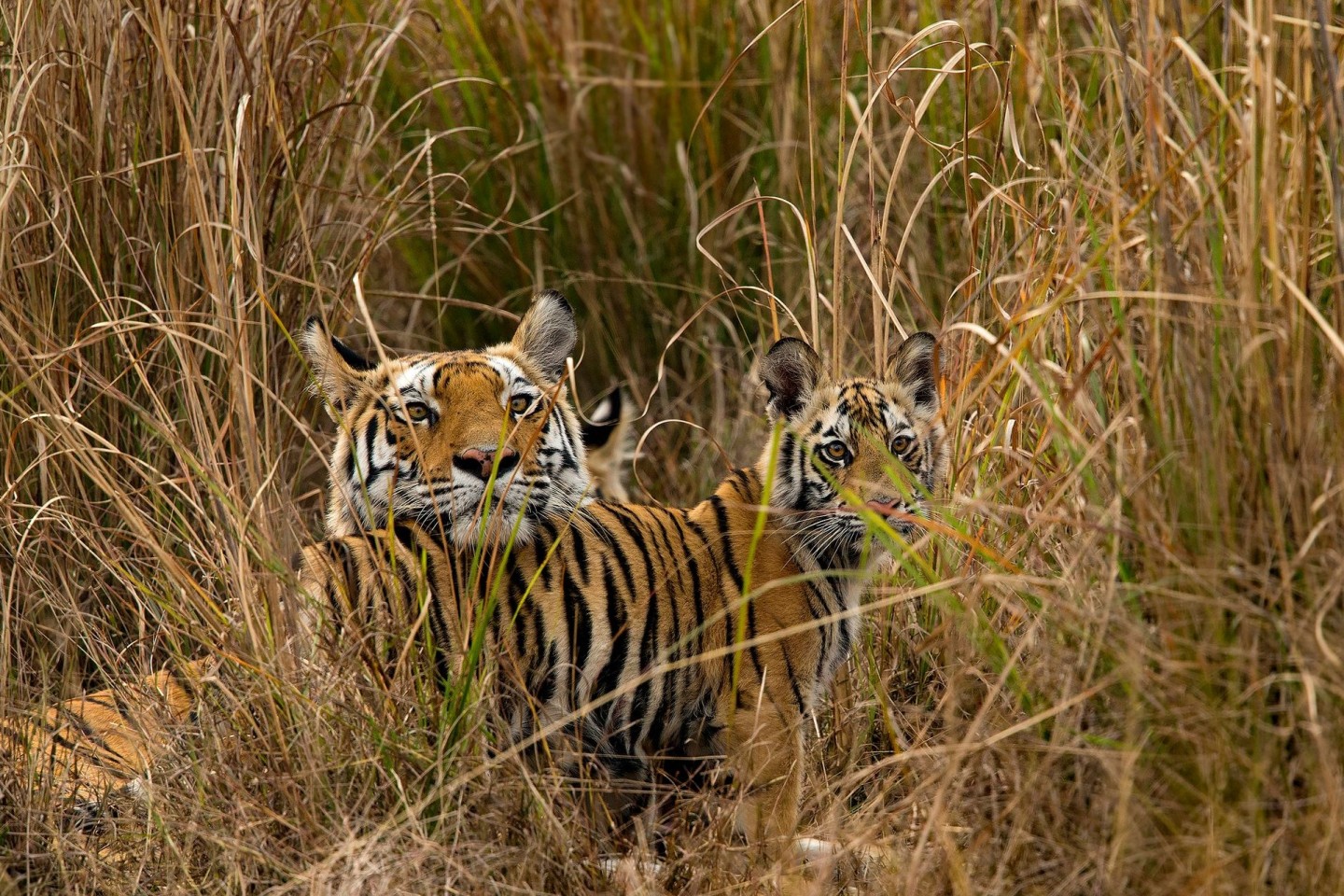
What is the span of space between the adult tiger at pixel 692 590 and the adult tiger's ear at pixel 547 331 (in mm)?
334

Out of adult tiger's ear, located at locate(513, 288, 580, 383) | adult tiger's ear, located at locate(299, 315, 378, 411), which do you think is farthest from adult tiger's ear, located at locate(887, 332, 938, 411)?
adult tiger's ear, located at locate(299, 315, 378, 411)

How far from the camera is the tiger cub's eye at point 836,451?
350 centimetres

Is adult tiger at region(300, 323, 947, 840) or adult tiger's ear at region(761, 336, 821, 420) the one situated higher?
adult tiger's ear at region(761, 336, 821, 420)

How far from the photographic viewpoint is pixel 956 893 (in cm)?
253

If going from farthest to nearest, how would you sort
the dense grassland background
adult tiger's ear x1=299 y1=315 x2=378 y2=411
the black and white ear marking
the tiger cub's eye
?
the black and white ear marking, the tiger cub's eye, adult tiger's ear x1=299 y1=315 x2=378 y2=411, the dense grassland background

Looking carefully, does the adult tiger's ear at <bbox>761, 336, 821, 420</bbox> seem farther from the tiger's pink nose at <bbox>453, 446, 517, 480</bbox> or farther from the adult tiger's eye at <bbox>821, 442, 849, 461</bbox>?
the tiger's pink nose at <bbox>453, 446, 517, 480</bbox>

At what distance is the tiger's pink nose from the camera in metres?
3.14

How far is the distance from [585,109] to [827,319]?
123 cm

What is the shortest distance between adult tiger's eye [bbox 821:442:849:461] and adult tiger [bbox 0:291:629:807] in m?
0.54

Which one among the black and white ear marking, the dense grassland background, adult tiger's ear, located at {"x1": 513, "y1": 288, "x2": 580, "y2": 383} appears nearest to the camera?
the dense grassland background

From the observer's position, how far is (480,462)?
315 cm

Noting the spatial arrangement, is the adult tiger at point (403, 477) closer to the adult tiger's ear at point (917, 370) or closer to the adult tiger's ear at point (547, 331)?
the adult tiger's ear at point (547, 331)

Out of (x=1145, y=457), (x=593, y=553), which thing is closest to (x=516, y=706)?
(x=593, y=553)

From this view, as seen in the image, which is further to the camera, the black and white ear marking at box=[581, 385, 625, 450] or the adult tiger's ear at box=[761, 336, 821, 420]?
the black and white ear marking at box=[581, 385, 625, 450]
